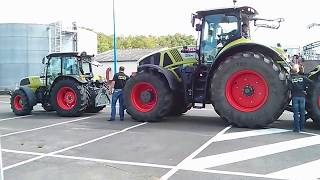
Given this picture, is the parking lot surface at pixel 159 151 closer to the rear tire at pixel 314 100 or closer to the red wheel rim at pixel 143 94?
the rear tire at pixel 314 100

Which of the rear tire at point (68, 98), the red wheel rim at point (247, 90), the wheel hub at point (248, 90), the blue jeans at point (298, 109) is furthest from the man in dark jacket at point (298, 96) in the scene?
the rear tire at point (68, 98)

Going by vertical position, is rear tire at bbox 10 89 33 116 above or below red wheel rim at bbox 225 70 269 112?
below

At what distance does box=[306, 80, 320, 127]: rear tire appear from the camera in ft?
34.8

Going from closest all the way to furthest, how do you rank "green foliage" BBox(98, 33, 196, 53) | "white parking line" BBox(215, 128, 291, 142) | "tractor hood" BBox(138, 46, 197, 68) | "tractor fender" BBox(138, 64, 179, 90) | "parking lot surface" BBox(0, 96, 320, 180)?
"parking lot surface" BBox(0, 96, 320, 180)
"white parking line" BBox(215, 128, 291, 142)
"tractor fender" BBox(138, 64, 179, 90)
"tractor hood" BBox(138, 46, 197, 68)
"green foliage" BBox(98, 33, 196, 53)

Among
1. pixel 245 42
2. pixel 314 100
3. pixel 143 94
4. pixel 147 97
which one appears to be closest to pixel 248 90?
pixel 245 42

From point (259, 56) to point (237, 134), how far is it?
208cm

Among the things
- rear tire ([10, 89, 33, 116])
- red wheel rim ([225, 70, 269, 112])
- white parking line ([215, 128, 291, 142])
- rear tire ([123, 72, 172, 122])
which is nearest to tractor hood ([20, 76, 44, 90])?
rear tire ([10, 89, 33, 116])

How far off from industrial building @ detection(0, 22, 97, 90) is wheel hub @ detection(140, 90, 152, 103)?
26131 millimetres

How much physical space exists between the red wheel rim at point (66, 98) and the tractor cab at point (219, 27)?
520 centimetres

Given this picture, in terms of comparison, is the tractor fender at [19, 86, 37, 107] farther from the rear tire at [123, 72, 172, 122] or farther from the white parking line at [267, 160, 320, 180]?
the white parking line at [267, 160, 320, 180]

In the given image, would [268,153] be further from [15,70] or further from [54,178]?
[15,70]

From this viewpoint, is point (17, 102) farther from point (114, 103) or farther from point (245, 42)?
point (245, 42)

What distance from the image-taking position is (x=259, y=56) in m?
10.9

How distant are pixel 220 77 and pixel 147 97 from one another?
2.50 metres
